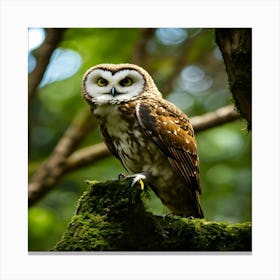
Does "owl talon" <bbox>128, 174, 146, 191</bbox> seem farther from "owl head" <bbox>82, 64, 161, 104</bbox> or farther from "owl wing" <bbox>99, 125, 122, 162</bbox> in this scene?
"owl head" <bbox>82, 64, 161, 104</bbox>

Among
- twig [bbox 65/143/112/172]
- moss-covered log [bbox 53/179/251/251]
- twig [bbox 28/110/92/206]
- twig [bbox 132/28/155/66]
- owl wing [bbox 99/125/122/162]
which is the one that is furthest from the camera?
twig [bbox 65/143/112/172]

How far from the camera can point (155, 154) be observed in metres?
Answer: 2.96

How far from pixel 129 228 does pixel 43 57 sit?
1117 mm

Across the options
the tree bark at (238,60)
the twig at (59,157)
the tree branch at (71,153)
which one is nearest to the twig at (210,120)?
the tree branch at (71,153)

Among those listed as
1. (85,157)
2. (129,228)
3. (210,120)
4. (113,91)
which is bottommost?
(129,228)

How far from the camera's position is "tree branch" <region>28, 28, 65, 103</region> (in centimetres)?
326

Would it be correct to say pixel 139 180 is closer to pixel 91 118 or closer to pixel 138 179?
pixel 138 179

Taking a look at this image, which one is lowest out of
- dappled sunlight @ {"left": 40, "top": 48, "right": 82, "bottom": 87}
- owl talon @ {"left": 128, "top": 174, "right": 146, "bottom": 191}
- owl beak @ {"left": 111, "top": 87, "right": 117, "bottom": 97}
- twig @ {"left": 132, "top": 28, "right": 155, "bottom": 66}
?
owl talon @ {"left": 128, "top": 174, "right": 146, "bottom": 191}

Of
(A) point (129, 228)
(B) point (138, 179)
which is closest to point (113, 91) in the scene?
(B) point (138, 179)

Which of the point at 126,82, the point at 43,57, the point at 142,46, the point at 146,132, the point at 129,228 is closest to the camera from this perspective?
the point at 129,228

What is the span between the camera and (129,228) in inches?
110

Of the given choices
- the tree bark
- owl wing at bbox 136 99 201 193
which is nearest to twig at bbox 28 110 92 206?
owl wing at bbox 136 99 201 193

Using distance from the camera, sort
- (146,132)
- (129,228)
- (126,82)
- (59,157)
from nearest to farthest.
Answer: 1. (129,228)
2. (146,132)
3. (126,82)
4. (59,157)
